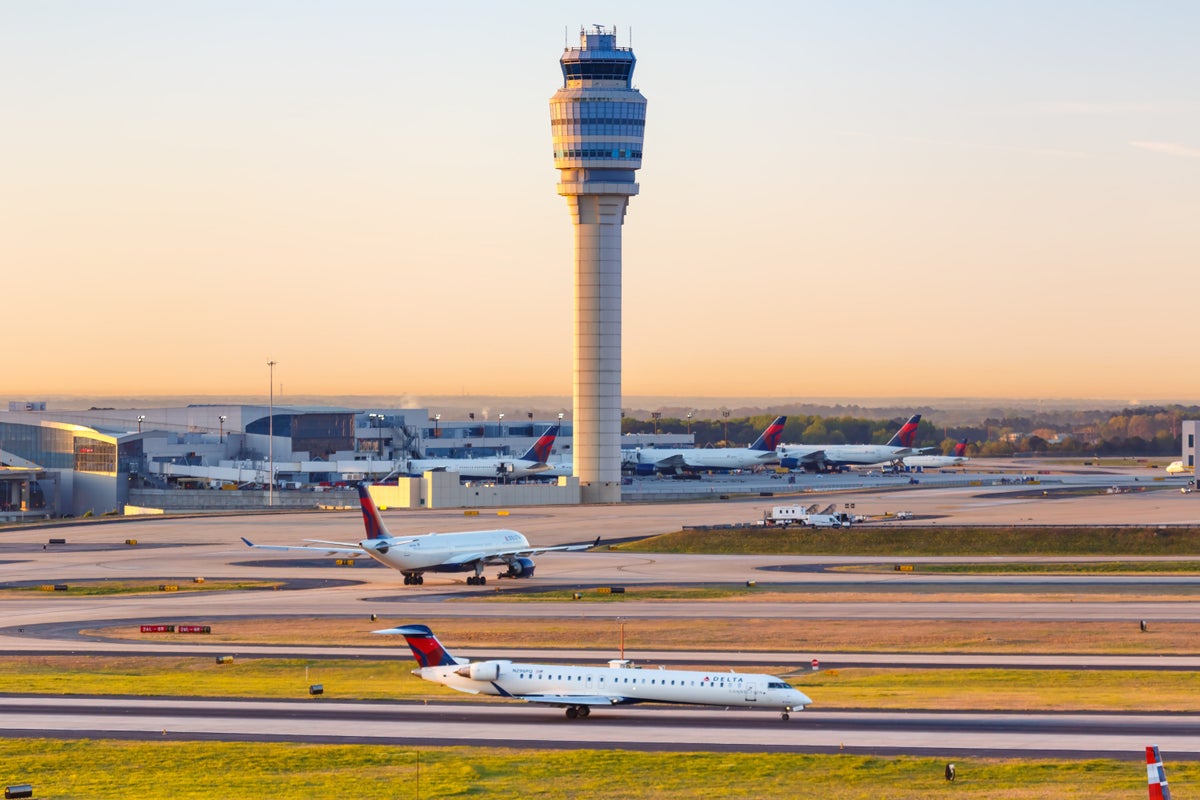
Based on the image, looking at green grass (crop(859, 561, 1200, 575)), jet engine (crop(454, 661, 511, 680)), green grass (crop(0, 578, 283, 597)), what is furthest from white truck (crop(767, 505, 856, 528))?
jet engine (crop(454, 661, 511, 680))

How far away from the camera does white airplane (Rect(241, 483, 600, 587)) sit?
93125 millimetres

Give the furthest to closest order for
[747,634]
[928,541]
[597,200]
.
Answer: [597,200]
[928,541]
[747,634]

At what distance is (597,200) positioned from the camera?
173750 mm

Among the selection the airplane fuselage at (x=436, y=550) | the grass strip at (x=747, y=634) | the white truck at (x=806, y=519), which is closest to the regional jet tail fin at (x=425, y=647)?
the grass strip at (x=747, y=634)

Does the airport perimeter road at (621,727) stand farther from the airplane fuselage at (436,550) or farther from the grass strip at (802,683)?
the airplane fuselage at (436,550)

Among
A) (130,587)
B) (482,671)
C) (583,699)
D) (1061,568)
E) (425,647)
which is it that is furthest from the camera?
(1061,568)

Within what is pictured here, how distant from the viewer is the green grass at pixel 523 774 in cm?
3972

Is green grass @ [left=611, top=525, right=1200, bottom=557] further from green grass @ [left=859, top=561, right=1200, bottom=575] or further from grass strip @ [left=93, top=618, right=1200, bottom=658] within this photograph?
grass strip @ [left=93, top=618, right=1200, bottom=658]

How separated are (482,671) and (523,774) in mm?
9158

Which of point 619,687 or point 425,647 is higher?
point 425,647

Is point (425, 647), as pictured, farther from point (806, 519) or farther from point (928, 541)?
point (806, 519)

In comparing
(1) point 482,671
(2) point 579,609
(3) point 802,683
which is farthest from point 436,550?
(1) point 482,671

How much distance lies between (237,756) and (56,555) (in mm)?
84530

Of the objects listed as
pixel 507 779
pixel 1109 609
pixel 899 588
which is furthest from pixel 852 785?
pixel 899 588
